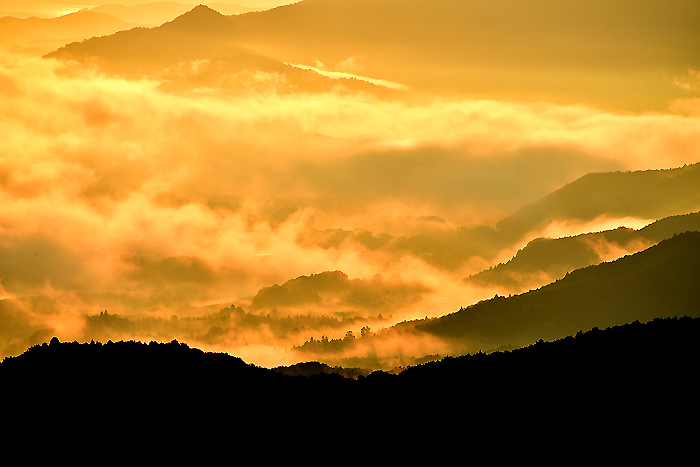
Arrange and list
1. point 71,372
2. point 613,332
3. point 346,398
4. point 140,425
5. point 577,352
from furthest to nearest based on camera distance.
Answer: point 613,332 → point 577,352 → point 346,398 → point 71,372 → point 140,425

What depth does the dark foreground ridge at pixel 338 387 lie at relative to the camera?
133625 millimetres

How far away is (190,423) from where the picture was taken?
131000mm

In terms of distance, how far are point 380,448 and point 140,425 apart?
38.7m

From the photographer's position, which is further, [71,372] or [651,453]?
[71,372]

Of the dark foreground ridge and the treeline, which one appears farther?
the treeline

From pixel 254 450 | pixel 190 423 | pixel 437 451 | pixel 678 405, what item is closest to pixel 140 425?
pixel 190 423

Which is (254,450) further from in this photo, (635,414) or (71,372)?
(635,414)

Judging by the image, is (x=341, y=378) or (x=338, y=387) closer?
(x=338, y=387)

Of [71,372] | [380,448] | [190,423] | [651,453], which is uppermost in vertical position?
[71,372]

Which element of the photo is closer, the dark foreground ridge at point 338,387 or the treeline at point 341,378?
the dark foreground ridge at point 338,387

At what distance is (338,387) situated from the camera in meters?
162

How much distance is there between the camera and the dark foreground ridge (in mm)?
133625

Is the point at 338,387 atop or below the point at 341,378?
below

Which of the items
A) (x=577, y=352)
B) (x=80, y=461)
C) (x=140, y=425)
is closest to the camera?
(x=80, y=461)
